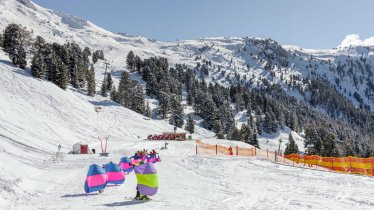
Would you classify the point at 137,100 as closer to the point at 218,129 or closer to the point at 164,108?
the point at 164,108

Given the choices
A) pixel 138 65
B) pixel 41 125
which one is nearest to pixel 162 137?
pixel 41 125

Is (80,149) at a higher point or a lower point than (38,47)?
lower

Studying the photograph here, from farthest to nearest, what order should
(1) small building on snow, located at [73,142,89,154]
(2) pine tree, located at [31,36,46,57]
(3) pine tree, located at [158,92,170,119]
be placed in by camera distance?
(3) pine tree, located at [158,92,170,119] → (2) pine tree, located at [31,36,46,57] → (1) small building on snow, located at [73,142,89,154]

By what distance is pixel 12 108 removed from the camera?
52.9 m

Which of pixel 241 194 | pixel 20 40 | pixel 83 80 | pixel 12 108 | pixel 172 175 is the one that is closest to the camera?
pixel 241 194

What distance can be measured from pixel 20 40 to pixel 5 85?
22937 mm

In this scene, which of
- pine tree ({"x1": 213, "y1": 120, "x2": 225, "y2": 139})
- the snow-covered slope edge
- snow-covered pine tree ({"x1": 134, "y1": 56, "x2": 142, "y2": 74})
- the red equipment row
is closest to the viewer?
the snow-covered slope edge

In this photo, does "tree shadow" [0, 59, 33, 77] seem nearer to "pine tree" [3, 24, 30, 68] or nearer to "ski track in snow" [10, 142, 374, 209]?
"pine tree" [3, 24, 30, 68]

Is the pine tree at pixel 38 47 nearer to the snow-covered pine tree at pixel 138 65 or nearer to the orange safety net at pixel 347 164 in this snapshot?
the orange safety net at pixel 347 164

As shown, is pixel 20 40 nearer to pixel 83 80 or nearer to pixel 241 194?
pixel 83 80

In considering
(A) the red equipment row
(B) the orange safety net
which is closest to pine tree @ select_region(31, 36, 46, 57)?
(A) the red equipment row

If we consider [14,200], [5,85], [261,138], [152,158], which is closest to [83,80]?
[5,85]

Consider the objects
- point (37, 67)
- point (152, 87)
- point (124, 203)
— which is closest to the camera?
point (124, 203)

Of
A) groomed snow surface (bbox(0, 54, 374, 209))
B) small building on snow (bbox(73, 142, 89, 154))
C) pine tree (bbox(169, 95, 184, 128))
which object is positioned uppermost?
pine tree (bbox(169, 95, 184, 128))
